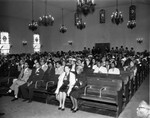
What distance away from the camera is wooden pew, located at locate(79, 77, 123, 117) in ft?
15.9

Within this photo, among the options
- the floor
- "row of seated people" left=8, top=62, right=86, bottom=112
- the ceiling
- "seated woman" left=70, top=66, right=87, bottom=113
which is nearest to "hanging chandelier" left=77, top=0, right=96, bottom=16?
"row of seated people" left=8, top=62, right=86, bottom=112

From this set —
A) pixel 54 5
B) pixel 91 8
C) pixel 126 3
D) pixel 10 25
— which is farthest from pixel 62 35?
pixel 91 8

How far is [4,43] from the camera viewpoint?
17.5m

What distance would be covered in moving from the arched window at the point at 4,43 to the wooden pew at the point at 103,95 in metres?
13.8

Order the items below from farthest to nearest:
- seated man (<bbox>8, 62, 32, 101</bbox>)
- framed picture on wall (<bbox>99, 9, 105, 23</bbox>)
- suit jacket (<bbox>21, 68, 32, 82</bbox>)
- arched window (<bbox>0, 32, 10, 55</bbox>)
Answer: framed picture on wall (<bbox>99, 9, 105, 23</bbox>), arched window (<bbox>0, 32, 10, 55</bbox>), suit jacket (<bbox>21, 68, 32, 82</bbox>), seated man (<bbox>8, 62, 32, 101</bbox>)

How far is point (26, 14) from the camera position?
18344 millimetres

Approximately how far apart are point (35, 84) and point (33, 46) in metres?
15.1

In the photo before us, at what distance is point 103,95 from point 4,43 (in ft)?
48.4

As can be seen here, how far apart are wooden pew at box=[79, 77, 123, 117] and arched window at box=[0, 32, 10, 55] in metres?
13.8

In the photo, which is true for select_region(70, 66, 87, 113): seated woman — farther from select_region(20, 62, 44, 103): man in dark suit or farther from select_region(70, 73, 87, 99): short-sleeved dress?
select_region(20, 62, 44, 103): man in dark suit

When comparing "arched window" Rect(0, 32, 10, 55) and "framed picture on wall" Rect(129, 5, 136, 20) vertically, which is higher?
"framed picture on wall" Rect(129, 5, 136, 20)

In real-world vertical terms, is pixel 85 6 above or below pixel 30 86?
above

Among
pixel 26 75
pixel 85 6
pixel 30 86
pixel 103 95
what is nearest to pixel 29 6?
pixel 85 6

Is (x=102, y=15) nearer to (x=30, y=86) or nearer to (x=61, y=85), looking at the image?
(x=30, y=86)
